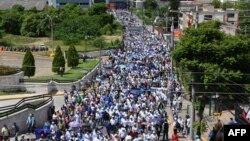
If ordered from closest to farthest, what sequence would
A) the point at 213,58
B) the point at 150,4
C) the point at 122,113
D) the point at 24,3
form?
the point at 122,113, the point at 213,58, the point at 24,3, the point at 150,4

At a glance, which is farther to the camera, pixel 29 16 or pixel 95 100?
pixel 29 16

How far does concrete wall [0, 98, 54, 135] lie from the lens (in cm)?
2727

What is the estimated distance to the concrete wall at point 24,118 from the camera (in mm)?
27266

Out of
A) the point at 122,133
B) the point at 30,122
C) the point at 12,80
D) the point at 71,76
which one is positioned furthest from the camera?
the point at 71,76

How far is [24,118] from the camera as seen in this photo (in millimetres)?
28453

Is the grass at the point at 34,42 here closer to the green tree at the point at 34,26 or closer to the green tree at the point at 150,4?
the green tree at the point at 34,26

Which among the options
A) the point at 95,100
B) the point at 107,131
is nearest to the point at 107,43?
the point at 95,100

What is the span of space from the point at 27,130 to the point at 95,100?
5.36 meters

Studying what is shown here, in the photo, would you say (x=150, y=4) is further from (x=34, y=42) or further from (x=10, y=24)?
(x=34, y=42)

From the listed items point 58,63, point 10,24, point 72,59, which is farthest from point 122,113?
point 10,24

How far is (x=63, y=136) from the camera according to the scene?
23344 mm

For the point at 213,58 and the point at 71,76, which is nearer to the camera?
the point at 213,58

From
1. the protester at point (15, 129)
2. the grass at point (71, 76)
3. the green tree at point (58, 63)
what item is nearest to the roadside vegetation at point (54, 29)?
the grass at point (71, 76)

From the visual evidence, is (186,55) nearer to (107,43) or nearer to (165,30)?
(107,43)
